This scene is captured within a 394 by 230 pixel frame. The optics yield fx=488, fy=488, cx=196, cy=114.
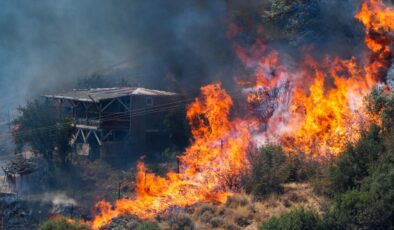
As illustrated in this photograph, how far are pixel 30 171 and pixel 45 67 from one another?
27.6 metres

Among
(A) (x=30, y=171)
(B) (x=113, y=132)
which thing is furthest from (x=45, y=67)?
(A) (x=30, y=171)

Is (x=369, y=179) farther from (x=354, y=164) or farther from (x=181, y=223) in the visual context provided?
(x=181, y=223)

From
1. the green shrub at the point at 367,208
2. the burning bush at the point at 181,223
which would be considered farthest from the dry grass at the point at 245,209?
the green shrub at the point at 367,208

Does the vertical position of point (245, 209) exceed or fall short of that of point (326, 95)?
it falls short

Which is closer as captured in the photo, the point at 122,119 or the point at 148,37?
the point at 122,119

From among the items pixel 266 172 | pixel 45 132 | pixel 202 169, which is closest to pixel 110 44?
pixel 45 132

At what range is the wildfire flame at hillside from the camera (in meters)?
23.3

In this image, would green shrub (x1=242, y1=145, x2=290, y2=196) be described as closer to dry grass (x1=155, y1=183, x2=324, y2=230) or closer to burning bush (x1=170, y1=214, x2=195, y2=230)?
dry grass (x1=155, y1=183, x2=324, y2=230)

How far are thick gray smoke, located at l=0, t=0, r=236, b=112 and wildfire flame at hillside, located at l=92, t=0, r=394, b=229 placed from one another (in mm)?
11255

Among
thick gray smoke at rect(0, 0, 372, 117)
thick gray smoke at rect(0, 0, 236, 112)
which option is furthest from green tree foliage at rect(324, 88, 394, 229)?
thick gray smoke at rect(0, 0, 236, 112)

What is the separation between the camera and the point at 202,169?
26531 mm

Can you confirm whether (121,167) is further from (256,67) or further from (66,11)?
(66,11)

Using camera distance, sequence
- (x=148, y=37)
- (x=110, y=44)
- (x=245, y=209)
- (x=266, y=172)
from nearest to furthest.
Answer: (x=245, y=209) < (x=266, y=172) < (x=148, y=37) < (x=110, y=44)

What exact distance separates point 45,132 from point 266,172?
17644 millimetres
